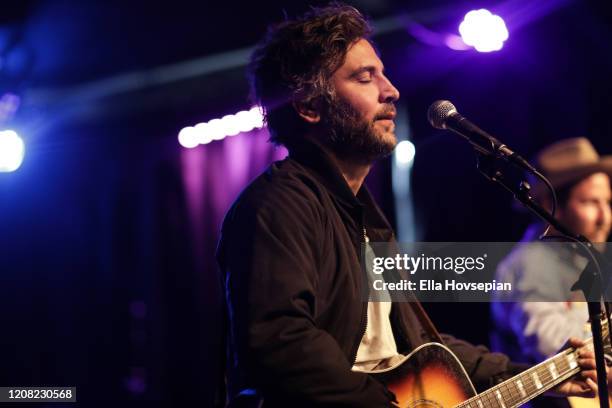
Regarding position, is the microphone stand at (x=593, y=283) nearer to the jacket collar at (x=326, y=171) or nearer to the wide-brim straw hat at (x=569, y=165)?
the jacket collar at (x=326, y=171)

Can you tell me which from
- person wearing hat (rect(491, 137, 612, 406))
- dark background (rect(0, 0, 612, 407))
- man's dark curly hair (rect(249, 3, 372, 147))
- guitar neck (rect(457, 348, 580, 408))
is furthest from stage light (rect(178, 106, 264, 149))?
guitar neck (rect(457, 348, 580, 408))

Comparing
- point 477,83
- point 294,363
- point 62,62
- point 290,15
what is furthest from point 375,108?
point 62,62

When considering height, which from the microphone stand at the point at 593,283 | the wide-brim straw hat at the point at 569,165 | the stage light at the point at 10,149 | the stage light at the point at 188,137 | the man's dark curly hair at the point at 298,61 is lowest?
the microphone stand at the point at 593,283

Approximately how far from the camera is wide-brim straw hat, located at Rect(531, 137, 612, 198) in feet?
14.1

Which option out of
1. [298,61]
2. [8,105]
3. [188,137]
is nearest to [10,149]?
[8,105]

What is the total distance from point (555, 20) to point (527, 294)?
7.43 ft

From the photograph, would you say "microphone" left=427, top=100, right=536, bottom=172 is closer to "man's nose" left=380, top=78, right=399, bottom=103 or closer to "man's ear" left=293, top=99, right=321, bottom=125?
"man's nose" left=380, top=78, right=399, bottom=103

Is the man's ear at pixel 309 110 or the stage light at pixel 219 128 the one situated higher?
the stage light at pixel 219 128

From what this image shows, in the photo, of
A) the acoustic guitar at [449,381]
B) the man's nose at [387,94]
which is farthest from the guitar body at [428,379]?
the man's nose at [387,94]

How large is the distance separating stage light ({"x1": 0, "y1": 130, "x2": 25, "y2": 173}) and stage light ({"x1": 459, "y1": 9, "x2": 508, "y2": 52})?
3.34 meters

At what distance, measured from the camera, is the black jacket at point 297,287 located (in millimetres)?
2010

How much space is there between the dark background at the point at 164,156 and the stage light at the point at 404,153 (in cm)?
8

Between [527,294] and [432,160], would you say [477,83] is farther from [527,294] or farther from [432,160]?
[527,294]

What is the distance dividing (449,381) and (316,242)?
2.42 feet
